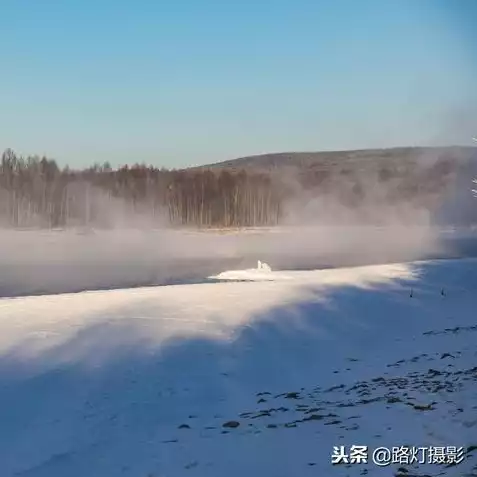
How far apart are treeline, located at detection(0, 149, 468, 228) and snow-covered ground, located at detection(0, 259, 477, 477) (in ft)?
196

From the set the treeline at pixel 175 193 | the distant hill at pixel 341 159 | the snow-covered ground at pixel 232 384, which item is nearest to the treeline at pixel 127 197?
the treeline at pixel 175 193

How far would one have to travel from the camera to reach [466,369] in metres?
8.11

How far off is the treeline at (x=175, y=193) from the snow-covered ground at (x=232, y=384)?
59646 mm

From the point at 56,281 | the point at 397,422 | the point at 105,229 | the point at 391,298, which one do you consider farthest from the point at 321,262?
the point at 105,229

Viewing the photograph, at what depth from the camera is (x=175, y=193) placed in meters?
82.9

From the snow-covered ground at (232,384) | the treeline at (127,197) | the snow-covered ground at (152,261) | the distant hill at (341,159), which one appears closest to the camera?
the snow-covered ground at (232,384)

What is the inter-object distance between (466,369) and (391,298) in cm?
552

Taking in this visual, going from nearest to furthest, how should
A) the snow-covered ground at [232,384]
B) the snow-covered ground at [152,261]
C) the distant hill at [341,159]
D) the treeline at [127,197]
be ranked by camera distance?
the snow-covered ground at [232,384]
the snow-covered ground at [152,261]
the treeline at [127,197]
the distant hill at [341,159]

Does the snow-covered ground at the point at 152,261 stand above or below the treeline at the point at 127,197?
below

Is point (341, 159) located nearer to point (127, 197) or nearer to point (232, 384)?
point (127, 197)

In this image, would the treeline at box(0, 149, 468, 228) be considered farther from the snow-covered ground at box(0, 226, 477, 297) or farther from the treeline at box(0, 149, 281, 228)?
the snow-covered ground at box(0, 226, 477, 297)

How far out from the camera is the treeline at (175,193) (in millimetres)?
73688

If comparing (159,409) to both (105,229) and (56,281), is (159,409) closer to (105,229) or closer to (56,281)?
(56,281)

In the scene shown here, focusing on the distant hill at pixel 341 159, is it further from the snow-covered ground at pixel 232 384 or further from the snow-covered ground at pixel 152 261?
the snow-covered ground at pixel 232 384
